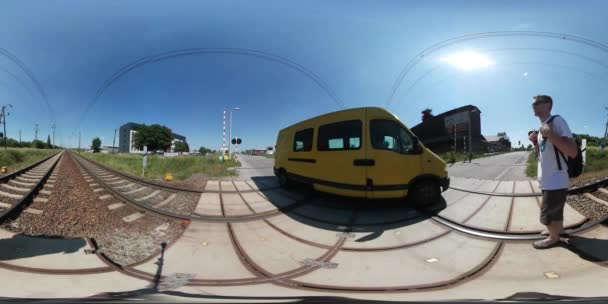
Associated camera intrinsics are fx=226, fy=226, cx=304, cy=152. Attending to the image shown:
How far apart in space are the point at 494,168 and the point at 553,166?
9.84 feet

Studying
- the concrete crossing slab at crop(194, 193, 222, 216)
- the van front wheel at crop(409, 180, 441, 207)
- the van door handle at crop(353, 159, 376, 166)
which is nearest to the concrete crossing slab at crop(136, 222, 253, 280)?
the concrete crossing slab at crop(194, 193, 222, 216)

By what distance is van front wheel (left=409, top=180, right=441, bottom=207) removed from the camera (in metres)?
3.12

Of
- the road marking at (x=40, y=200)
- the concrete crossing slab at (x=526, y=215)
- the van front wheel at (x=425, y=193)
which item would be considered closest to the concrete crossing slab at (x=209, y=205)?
the road marking at (x=40, y=200)

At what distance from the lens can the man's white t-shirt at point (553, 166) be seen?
196cm

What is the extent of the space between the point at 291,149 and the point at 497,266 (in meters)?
3.67

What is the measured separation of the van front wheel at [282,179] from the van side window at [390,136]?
7.55 ft

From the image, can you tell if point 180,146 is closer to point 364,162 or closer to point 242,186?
point 242,186

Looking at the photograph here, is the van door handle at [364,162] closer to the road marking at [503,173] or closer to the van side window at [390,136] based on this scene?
the van side window at [390,136]

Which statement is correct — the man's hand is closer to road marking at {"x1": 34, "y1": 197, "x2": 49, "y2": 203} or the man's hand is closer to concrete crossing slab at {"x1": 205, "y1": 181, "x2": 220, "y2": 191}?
concrete crossing slab at {"x1": 205, "y1": 181, "x2": 220, "y2": 191}

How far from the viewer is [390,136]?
3.09 m

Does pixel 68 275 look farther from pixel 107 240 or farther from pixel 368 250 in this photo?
pixel 368 250

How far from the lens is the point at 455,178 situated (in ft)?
13.3

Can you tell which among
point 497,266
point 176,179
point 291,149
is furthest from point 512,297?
point 176,179

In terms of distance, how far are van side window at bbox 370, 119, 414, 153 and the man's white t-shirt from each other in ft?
4.21
